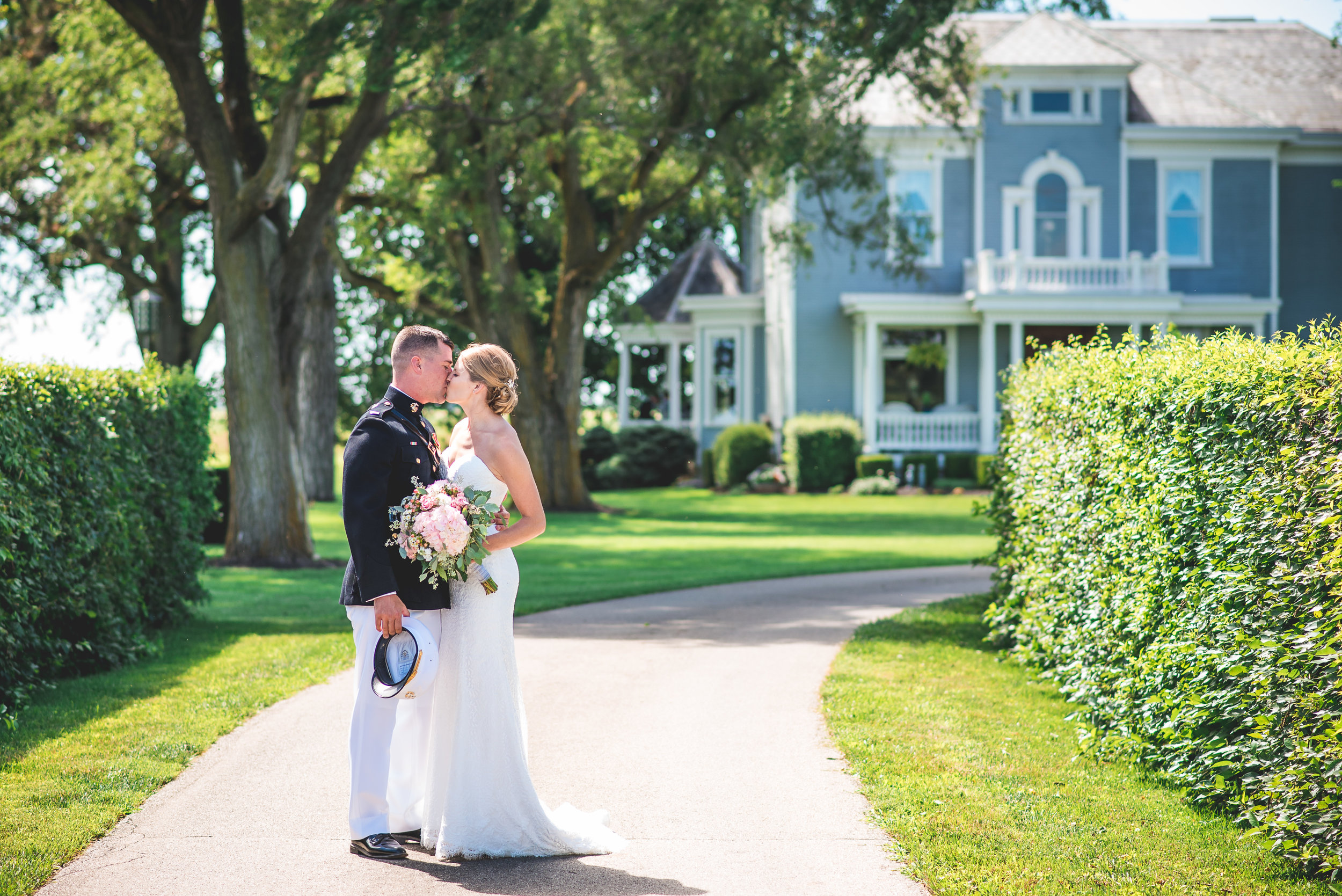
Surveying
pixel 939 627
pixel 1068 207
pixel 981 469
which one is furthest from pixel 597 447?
pixel 939 627

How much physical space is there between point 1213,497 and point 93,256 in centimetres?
2828

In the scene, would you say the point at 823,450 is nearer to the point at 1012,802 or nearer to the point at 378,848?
the point at 1012,802

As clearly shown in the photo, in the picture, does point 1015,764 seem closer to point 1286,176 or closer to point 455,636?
point 455,636

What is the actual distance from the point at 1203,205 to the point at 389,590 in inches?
1164

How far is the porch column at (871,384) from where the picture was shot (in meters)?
28.5

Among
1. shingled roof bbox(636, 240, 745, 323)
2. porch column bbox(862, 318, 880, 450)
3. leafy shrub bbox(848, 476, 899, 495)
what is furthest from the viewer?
shingled roof bbox(636, 240, 745, 323)

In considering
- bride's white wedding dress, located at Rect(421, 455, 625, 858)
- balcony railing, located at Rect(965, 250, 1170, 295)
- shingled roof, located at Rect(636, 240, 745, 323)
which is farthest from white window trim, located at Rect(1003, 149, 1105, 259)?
bride's white wedding dress, located at Rect(421, 455, 625, 858)

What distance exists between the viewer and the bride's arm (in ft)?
16.2

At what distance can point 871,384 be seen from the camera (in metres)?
28.6

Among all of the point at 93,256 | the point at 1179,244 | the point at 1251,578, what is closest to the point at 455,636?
the point at 1251,578

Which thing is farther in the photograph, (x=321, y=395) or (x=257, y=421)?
(x=321, y=395)

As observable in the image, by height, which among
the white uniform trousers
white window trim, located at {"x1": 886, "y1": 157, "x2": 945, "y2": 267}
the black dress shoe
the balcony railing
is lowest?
the black dress shoe

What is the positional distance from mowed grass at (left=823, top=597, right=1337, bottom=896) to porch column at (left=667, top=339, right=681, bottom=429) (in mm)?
25285

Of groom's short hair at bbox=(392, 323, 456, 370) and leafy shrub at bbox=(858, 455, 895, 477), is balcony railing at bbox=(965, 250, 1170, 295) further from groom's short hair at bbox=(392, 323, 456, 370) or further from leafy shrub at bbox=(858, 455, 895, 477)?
groom's short hair at bbox=(392, 323, 456, 370)
